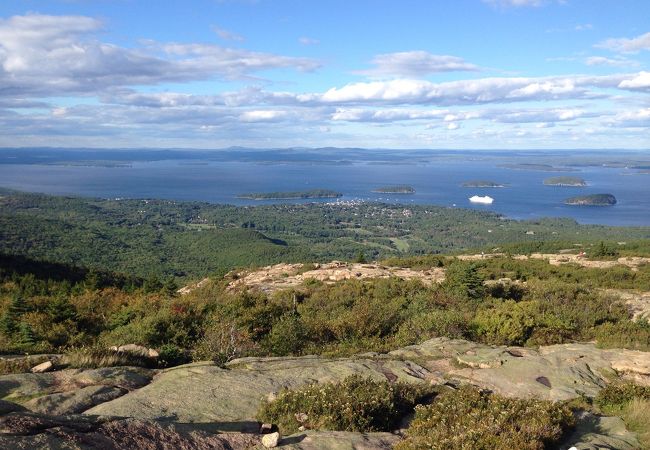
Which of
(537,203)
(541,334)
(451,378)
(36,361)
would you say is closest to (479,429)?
(451,378)

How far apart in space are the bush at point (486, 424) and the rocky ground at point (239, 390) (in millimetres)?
352

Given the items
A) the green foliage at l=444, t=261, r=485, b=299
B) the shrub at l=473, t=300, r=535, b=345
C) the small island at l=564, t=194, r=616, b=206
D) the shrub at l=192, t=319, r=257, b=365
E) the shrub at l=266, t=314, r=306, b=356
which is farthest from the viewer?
the small island at l=564, t=194, r=616, b=206

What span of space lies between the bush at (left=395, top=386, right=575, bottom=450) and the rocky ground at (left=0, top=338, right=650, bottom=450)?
352 millimetres

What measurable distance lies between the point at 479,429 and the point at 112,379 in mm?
5387

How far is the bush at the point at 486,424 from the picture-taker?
5293mm

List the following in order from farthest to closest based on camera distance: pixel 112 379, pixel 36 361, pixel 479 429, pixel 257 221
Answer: pixel 257 221
pixel 36 361
pixel 112 379
pixel 479 429

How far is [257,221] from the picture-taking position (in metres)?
155

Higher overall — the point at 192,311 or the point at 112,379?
the point at 112,379

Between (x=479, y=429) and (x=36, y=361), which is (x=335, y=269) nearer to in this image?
(x=36, y=361)

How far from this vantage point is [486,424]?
227 inches

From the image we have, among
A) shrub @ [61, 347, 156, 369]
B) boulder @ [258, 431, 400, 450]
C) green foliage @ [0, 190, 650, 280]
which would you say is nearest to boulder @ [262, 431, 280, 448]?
boulder @ [258, 431, 400, 450]

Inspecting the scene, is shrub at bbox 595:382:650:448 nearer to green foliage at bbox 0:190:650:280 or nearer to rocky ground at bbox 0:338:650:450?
rocky ground at bbox 0:338:650:450

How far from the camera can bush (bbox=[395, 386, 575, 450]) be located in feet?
17.4

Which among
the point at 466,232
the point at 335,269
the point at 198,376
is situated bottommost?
the point at 466,232
